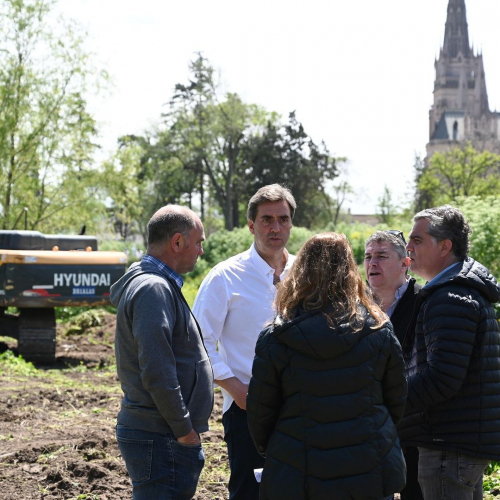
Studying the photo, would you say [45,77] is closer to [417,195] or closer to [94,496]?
[94,496]

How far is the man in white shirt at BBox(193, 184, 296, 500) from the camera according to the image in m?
3.72

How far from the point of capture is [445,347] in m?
3.21

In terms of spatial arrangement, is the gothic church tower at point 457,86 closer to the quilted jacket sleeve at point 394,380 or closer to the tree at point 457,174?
the tree at point 457,174

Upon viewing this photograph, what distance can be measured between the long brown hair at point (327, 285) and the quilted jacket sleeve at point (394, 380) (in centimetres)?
11

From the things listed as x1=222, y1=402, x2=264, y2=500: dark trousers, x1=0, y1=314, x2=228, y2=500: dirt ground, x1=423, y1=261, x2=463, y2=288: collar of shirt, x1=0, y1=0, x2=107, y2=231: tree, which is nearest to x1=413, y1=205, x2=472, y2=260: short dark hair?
x1=423, y1=261, x2=463, y2=288: collar of shirt

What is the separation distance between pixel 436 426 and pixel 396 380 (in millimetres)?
605

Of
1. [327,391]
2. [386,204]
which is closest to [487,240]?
[327,391]

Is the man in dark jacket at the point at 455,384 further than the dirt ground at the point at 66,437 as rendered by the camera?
No

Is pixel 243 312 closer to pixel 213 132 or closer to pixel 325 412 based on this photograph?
pixel 325 412

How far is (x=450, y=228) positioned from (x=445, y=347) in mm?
621

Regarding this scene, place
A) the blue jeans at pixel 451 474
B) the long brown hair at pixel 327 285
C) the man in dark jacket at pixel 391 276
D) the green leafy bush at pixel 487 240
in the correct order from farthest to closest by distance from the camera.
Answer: the green leafy bush at pixel 487 240 < the man in dark jacket at pixel 391 276 < the blue jeans at pixel 451 474 < the long brown hair at pixel 327 285

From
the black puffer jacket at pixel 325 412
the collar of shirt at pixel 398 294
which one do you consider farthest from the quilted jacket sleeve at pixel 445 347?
the collar of shirt at pixel 398 294

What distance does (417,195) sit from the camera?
202ft

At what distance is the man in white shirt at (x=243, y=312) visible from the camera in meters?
3.72
